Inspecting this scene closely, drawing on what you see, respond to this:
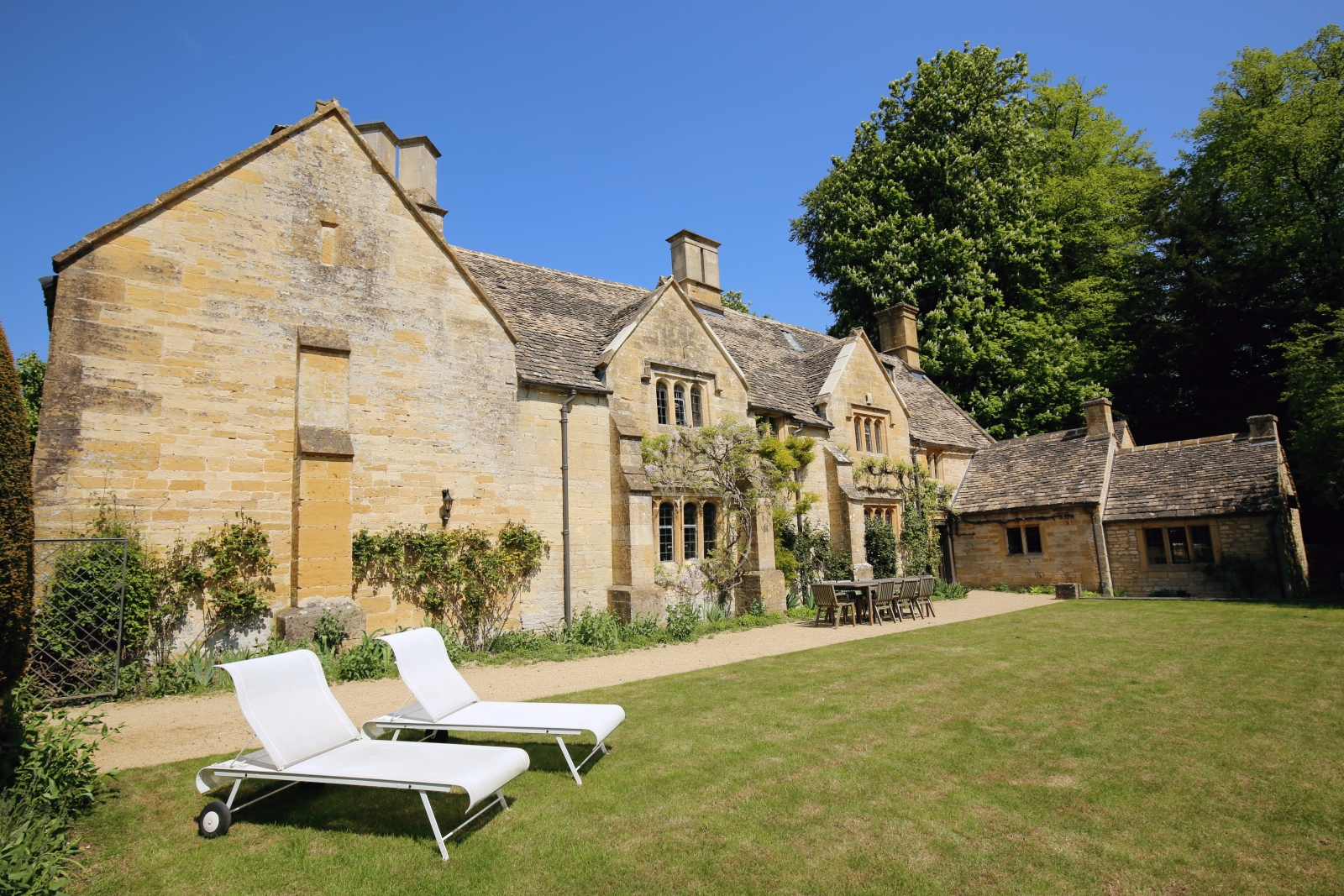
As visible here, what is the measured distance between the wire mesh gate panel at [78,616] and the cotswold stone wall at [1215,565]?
87.3 feet

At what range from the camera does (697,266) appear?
26.1m

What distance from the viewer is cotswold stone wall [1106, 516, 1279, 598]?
20.4m

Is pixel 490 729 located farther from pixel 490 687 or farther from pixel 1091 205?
pixel 1091 205

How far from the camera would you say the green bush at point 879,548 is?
22844 millimetres

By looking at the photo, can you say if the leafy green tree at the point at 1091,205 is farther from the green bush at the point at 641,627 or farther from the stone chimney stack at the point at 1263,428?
the green bush at the point at 641,627

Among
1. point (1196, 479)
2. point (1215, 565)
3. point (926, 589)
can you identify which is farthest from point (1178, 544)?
point (926, 589)

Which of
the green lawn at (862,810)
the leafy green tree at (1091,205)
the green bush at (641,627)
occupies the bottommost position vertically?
the green lawn at (862,810)

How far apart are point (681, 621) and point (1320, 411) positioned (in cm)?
1790

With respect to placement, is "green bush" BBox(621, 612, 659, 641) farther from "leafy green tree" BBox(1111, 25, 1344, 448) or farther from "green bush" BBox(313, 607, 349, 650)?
"leafy green tree" BBox(1111, 25, 1344, 448)

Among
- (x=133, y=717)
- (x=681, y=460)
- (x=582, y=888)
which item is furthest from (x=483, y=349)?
(x=582, y=888)

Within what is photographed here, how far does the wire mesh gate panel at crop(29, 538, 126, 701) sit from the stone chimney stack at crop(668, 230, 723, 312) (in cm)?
1947

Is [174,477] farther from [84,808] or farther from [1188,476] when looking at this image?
[1188,476]

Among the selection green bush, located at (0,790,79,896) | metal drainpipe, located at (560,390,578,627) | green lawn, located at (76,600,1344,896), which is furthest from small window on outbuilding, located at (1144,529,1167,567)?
green bush, located at (0,790,79,896)

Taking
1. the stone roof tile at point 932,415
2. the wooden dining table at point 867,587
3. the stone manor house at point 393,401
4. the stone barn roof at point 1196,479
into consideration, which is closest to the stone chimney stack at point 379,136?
the stone manor house at point 393,401
